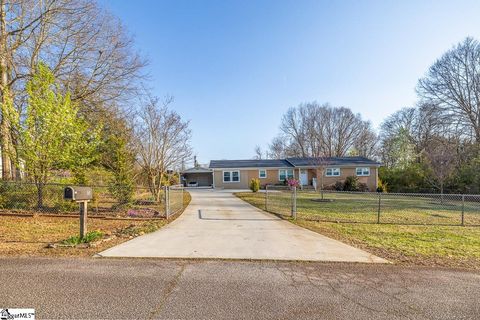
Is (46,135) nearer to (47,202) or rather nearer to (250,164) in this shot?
(47,202)

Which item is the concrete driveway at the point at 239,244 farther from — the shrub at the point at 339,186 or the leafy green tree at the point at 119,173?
the shrub at the point at 339,186

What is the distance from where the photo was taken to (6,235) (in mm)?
6297

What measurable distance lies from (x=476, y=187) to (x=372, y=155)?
1061 inches

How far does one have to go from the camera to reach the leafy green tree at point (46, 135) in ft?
28.3

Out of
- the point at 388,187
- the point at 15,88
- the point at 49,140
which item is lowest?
the point at 388,187

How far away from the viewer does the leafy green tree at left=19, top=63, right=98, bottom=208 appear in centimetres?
862

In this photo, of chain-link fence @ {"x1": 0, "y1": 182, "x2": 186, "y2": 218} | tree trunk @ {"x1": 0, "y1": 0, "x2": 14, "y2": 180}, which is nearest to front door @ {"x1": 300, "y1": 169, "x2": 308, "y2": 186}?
chain-link fence @ {"x1": 0, "y1": 182, "x2": 186, "y2": 218}

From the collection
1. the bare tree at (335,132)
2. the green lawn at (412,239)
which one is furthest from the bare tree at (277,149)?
the green lawn at (412,239)

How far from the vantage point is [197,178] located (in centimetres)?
3691

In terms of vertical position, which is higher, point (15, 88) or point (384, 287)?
point (15, 88)

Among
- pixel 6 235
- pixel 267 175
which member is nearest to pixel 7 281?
pixel 6 235

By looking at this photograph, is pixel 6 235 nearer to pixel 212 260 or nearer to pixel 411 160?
pixel 212 260

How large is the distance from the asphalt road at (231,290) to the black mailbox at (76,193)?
141 centimetres

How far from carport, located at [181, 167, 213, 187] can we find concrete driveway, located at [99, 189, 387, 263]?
27854 mm
